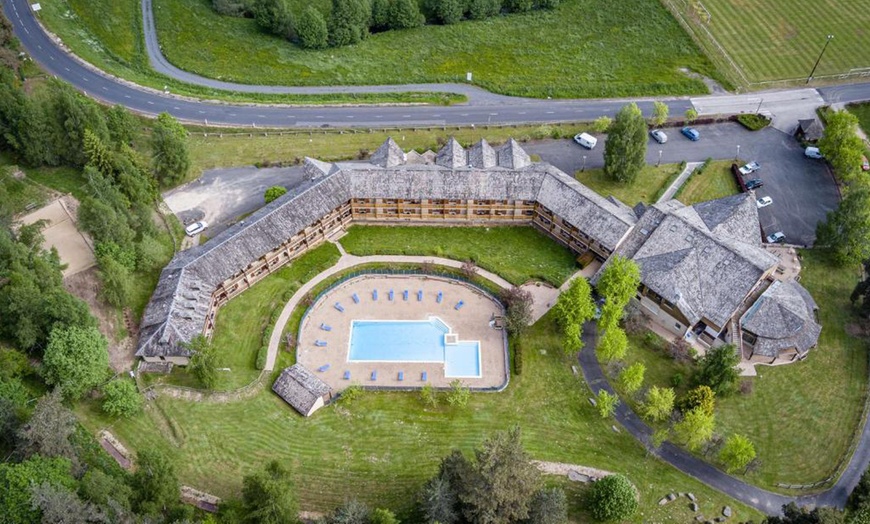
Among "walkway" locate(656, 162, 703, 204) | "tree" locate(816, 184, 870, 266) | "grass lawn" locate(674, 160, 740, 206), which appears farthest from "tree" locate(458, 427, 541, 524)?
"tree" locate(816, 184, 870, 266)

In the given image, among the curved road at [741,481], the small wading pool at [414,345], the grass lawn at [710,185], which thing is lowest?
the curved road at [741,481]

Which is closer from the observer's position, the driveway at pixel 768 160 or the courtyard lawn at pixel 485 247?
the courtyard lawn at pixel 485 247

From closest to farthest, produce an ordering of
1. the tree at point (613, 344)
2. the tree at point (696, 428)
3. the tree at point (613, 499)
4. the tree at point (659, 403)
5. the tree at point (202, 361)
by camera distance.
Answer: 1. the tree at point (613, 499)
2. the tree at point (696, 428)
3. the tree at point (659, 403)
4. the tree at point (202, 361)
5. the tree at point (613, 344)

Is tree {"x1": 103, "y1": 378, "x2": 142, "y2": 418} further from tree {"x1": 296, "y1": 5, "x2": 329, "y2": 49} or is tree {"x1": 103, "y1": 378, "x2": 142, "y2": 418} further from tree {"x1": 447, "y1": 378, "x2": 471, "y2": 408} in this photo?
tree {"x1": 296, "y1": 5, "x2": 329, "y2": 49}

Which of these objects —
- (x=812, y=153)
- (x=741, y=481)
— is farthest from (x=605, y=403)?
(x=812, y=153)

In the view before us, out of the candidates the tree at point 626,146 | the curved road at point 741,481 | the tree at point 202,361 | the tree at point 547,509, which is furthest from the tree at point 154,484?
the tree at point 626,146

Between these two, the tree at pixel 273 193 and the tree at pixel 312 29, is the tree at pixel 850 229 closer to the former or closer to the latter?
the tree at pixel 273 193
